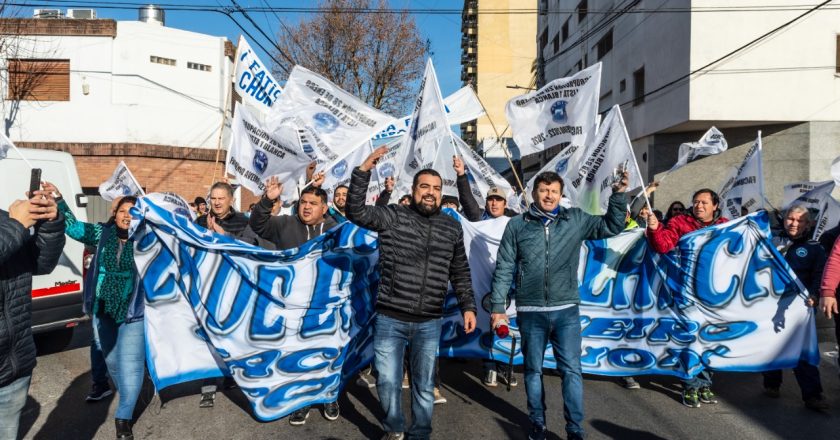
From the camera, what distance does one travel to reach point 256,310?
16.1ft

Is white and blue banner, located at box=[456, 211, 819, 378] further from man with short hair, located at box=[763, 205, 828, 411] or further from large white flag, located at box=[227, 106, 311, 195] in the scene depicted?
large white flag, located at box=[227, 106, 311, 195]

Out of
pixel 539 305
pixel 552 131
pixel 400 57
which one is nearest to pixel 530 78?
pixel 400 57

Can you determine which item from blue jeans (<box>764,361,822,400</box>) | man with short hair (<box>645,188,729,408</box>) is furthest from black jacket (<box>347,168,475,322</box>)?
blue jeans (<box>764,361,822,400</box>)

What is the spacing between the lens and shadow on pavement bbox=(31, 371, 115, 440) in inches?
183

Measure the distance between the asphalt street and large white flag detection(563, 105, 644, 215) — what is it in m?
1.75

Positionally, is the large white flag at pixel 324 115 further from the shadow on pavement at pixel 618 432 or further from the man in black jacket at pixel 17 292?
the man in black jacket at pixel 17 292

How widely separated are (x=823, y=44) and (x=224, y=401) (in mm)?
18379

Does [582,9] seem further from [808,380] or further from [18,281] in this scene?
[18,281]

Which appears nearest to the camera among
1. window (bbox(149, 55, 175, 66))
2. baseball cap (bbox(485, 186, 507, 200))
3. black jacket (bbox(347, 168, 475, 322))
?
black jacket (bbox(347, 168, 475, 322))

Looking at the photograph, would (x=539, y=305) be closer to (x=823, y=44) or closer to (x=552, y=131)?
(x=552, y=131)

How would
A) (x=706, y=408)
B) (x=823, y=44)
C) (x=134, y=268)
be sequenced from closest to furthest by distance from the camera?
(x=134, y=268) → (x=706, y=408) → (x=823, y=44)

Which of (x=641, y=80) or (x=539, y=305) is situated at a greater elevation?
(x=641, y=80)

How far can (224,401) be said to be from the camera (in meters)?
5.39

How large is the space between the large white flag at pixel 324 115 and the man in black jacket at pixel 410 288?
3.74 metres
